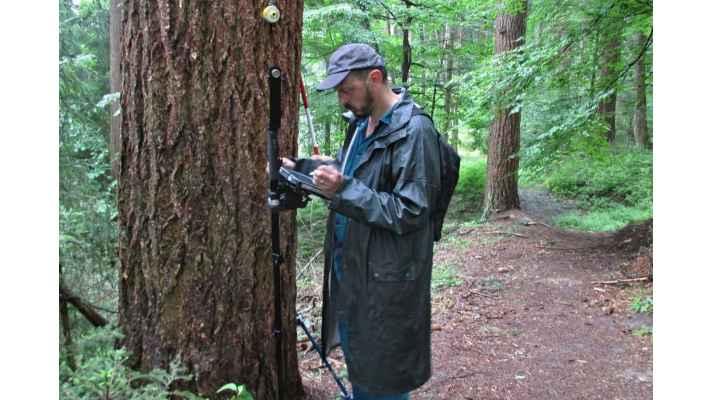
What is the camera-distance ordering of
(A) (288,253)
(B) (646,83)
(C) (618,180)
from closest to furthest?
1. (A) (288,253)
2. (B) (646,83)
3. (C) (618,180)

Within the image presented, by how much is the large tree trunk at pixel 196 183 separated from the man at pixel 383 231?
1.08ft

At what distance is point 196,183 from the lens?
2.59 m

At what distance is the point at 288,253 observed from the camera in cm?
313

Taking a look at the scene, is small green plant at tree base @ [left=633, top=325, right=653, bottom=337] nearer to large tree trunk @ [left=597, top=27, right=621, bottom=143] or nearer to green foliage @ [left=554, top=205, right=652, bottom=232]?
large tree trunk @ [left=597, top=27, right=621, bottom=143]

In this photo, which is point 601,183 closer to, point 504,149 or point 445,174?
point 504,149

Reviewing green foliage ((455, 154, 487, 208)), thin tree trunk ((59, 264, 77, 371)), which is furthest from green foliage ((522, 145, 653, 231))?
thin tree trunk ((59, 264, 77, 371))

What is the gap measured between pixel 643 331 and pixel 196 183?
4.49 m

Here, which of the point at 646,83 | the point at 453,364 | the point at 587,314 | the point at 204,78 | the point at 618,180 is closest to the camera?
the point at 204,78

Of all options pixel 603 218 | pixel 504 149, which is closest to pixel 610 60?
pixel 504 149

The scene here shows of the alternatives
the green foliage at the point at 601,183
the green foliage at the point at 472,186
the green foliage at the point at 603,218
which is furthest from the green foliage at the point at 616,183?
the green foliage at the point at 472,186

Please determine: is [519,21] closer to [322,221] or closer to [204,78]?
[322,221]

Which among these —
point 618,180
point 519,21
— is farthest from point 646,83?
point 618,180

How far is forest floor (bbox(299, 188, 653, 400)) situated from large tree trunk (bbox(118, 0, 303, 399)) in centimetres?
118

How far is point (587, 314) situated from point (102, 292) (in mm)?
4668
